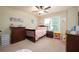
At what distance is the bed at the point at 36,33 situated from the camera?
191 centimetres

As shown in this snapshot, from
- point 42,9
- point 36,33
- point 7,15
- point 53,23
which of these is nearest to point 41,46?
point 36,33

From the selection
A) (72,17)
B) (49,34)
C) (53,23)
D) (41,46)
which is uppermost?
(72,17)

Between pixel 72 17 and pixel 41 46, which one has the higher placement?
pixel 72 17

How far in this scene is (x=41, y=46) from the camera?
1816mm

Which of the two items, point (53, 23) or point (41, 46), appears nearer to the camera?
point (41, 46)

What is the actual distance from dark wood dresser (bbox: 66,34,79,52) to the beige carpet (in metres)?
0.09

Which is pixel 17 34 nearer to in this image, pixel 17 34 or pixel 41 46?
pixel 17 34

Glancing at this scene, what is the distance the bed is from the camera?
6.26 ft

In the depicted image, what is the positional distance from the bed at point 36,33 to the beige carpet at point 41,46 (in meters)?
0.08

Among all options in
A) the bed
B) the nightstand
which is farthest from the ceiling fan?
the nightstand

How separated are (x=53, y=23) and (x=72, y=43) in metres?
0.54

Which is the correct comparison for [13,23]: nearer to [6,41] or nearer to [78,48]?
[6,41]

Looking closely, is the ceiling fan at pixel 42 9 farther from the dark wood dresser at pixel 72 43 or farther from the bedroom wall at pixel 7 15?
the dark wood dresser at pixel 72 43

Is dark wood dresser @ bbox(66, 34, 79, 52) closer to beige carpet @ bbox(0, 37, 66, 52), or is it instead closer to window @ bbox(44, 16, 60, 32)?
beige carpet @ bbox(0, 37, 66, 52)
